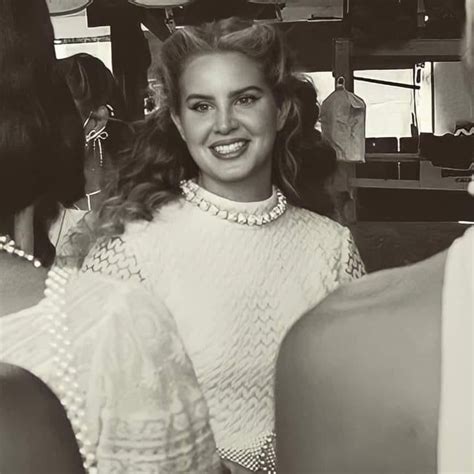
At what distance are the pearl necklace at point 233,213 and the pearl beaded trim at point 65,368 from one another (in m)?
0.24

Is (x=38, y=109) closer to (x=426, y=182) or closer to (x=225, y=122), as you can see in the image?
(x=225, y=122)

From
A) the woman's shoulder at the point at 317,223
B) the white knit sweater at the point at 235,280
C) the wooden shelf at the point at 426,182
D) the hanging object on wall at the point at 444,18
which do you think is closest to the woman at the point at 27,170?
the white knit sweater at the point at 235,280

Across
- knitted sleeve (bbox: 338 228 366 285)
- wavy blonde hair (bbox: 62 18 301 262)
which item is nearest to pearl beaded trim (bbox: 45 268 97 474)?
wavy blonde hair (bbox: 62 18 301 262)

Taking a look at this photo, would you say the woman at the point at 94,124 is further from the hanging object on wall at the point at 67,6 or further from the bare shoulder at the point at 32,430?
the bare shoulder at the point at 32,430

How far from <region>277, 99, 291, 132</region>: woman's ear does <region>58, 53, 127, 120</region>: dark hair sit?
0.28 metres

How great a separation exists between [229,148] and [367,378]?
42 cm

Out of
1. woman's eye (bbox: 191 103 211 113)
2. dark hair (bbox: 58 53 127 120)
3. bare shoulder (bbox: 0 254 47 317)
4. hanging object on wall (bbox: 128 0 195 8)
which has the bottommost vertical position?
bare shoulder (bbox: 0 254 47 317)

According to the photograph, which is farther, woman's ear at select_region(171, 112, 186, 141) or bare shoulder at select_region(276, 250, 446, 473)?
woman's ear at select_region(171, 112, 186, 141)

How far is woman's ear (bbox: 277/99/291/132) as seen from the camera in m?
1.35

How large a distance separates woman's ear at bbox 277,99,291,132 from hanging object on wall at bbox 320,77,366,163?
6 centimetres

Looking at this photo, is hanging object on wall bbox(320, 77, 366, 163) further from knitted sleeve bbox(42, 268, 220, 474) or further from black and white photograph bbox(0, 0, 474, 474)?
knitted sleeve bbox(42, 268, 220, 474)

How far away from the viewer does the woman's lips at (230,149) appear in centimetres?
135

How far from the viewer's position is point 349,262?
53.8 inches

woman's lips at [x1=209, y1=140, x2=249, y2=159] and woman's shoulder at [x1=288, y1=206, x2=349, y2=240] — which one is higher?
woman's lips at [x1=209, y1=140, x2=249, y2=159]
